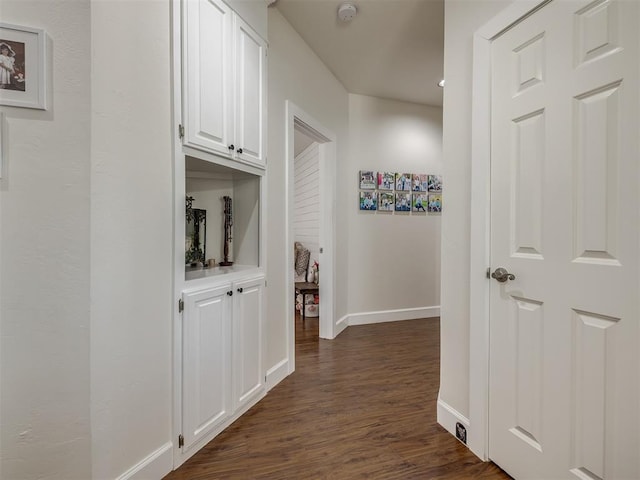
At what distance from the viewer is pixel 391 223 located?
4098mm

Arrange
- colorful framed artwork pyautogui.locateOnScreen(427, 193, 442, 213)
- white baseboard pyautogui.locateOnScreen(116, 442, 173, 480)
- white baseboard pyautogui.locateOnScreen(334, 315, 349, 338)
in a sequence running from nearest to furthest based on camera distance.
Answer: white baseboard pyautogui.locateOnScreen(116, 442, 173, 480) < white baseboard pyautogui.locateOnScreen(334, 315, 349, 338) < colorful framed artwork pyautogui.locateOnScreen(427, 193, 442, 213)

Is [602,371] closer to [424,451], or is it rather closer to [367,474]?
[424,451]

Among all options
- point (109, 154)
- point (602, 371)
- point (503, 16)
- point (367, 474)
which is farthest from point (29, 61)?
point (602, 371)

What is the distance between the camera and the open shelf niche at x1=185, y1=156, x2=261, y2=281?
214cm

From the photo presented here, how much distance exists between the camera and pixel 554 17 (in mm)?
1271

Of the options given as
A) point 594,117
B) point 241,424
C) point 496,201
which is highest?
point 594,117

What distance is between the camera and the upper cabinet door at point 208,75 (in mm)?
1576

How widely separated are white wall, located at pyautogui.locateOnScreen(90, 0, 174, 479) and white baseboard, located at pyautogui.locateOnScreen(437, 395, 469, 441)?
149 cm

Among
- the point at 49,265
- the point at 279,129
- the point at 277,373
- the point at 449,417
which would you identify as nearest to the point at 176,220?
the point at 49,265

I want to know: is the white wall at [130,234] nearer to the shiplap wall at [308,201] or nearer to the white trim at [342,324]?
the white trim at [342,324]

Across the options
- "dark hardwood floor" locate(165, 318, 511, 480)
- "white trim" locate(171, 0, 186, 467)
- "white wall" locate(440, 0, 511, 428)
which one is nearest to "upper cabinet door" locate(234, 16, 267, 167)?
"white trim" locate(171, 0, 186, 467)

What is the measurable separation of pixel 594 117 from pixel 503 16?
699 mm

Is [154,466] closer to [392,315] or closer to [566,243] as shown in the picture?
[566,243]

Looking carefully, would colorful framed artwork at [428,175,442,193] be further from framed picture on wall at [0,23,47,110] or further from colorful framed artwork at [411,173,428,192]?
framed picture on wall at [0,23,47,110]
